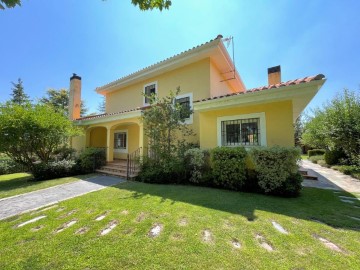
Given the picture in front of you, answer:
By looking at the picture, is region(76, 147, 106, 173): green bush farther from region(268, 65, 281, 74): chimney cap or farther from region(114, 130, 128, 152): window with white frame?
region(268, 65, 281, 74): chimney cap

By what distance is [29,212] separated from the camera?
5.12 meters

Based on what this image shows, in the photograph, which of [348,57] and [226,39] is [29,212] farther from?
[348,57]

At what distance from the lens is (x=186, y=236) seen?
3.43m

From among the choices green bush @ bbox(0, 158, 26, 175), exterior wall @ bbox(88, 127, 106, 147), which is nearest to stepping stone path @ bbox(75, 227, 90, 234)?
exterior wall @ bbox(88, 127, 106, 147)

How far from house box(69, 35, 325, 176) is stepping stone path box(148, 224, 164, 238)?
569 cm

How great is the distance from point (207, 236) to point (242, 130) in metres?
6.03

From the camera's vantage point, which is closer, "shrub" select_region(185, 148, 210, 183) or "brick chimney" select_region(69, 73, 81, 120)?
"shrub" select_region(185, 148, 210, 183)

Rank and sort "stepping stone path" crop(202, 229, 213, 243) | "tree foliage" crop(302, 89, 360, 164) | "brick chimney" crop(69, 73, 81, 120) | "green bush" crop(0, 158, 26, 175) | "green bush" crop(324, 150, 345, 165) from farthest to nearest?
"brick chimney" crop(69, 73, 81, 120) → "green bush" crop(324, 150, 345, 165) → "green bush" crop(0, 158, 26, 175) → "tree foliage" crop(302, 89, 360, 164) → "stepping stone path" crop(202, 229, 213, 243)

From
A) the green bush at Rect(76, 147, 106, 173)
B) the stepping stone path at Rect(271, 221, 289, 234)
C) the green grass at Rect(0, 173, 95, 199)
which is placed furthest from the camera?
the green bush at Rect(76, 147, 106, 173)

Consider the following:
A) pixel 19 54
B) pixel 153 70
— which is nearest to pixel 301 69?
pixel 153 70

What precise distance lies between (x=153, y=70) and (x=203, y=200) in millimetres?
9948

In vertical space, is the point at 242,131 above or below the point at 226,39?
below

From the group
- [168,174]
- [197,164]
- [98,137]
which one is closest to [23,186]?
[168,174]

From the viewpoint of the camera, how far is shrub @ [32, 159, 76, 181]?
34.0ft
